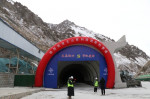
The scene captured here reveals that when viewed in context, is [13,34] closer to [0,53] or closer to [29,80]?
[29,80]

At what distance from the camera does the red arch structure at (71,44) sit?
1321cm

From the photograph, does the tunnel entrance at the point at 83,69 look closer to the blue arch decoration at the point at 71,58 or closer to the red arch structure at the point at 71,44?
the blue arch decoration at the point at 71,58

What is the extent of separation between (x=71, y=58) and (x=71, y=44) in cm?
127

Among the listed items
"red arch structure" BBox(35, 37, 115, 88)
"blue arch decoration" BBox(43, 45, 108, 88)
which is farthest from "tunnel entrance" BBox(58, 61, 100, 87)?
"red arch structure" BBox(35, 37, 115, 88)

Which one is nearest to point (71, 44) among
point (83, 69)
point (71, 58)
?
point (71, 58)

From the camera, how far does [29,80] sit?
1334 centimetres

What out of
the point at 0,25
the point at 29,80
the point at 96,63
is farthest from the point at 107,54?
the point at 0,25

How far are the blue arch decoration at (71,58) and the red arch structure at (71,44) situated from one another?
42cm

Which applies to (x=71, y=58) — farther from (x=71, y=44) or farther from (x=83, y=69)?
(x=83, y=69)

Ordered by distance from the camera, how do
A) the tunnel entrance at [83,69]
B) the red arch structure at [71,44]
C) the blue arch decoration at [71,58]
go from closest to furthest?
the red arch structure at [71,44], the blue arch decoration at [71,58], the tunnel entrance at [83,69]

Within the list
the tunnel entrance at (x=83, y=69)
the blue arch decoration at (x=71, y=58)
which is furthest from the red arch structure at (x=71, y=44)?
the tunnel entrance at (x=83, y=69)

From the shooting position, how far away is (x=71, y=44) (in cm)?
1383

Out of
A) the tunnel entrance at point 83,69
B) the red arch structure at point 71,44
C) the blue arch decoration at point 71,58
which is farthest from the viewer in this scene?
the tunnel entrance at point 83,69

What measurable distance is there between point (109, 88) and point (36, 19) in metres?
53.9
